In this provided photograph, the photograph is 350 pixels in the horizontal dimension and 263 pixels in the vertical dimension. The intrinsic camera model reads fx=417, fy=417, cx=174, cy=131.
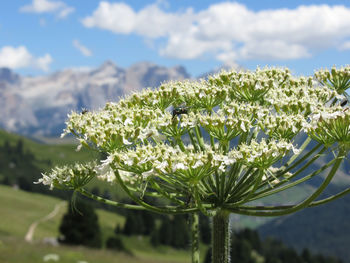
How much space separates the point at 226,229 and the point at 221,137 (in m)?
2.15

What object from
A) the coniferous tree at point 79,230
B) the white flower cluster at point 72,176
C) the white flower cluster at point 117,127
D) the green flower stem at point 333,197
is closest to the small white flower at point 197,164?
the white flower cluster at point 117,127

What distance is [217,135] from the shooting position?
8305 millimetres

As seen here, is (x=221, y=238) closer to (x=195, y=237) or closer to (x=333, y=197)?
(x=195, y=237)

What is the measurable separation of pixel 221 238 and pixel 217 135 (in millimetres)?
2320

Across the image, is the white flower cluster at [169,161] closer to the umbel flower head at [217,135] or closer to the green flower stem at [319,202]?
the umbel flower head at [217,135]

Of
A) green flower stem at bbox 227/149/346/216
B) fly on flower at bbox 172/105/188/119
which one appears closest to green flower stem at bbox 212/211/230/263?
green flower stem at bbox 227/149/346/216

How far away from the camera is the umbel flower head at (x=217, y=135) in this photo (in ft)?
24.2

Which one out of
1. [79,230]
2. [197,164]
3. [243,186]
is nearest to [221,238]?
[243,186]

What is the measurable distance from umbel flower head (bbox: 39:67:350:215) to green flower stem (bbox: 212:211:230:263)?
396 mm

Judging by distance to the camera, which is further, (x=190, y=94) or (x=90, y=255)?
(x=90, y=255)

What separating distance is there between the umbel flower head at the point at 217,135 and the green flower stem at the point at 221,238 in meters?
0.40

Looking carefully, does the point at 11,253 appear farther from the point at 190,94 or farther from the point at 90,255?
the point at 190,94

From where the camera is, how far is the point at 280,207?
7816mm

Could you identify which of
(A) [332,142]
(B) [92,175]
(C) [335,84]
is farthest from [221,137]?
(C) [335,84]
